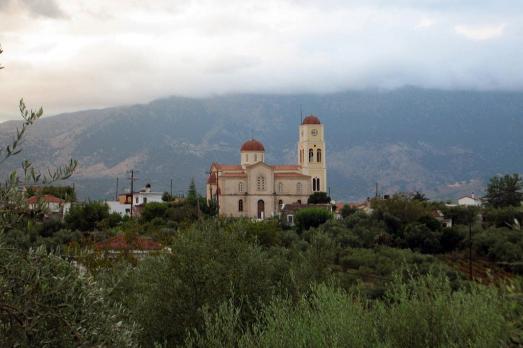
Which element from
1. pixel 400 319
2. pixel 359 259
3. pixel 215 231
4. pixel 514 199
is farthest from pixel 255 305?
pixel 514 199

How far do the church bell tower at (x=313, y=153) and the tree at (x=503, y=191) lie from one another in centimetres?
2362

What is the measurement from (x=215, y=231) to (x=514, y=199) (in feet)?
207

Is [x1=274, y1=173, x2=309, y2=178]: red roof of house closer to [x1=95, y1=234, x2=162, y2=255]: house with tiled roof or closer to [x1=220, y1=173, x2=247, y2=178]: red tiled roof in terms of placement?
[x1=220, y1=173, x2=247, y2=178]: red tiled roof

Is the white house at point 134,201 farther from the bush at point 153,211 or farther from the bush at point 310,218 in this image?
the bush at point 310,218

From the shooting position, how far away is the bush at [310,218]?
201 ft

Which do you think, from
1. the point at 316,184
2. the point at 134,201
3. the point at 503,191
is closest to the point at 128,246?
the point at 503,191

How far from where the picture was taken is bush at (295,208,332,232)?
61.2m

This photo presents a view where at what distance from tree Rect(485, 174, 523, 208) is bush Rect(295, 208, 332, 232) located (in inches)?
745

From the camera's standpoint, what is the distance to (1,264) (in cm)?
607

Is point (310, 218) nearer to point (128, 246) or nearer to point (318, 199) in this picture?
point (318, 199)

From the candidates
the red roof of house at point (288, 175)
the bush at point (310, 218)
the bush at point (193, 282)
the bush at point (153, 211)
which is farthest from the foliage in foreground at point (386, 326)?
the red roof of house at point (288, 175)

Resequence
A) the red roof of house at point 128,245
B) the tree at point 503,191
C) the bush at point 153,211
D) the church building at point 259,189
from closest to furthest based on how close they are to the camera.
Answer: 1. the red roof of house at point 128,245
2. the bush at point 153,211
3. the tree at point 503,191
4. the church building at point 259,189

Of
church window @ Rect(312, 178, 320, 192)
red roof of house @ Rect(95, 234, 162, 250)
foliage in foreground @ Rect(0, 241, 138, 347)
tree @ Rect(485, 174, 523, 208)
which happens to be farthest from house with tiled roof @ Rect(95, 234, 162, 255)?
church window @ Rect(312, 178, 320, 192)

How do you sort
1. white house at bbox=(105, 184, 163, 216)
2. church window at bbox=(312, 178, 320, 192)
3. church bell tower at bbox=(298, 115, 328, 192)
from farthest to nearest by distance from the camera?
church bell tower at bbox=(298, 115, 328, 192), church window at bbox=(312, 178, 320, 192), white house at bbox=(105, 184, 163, 216)
